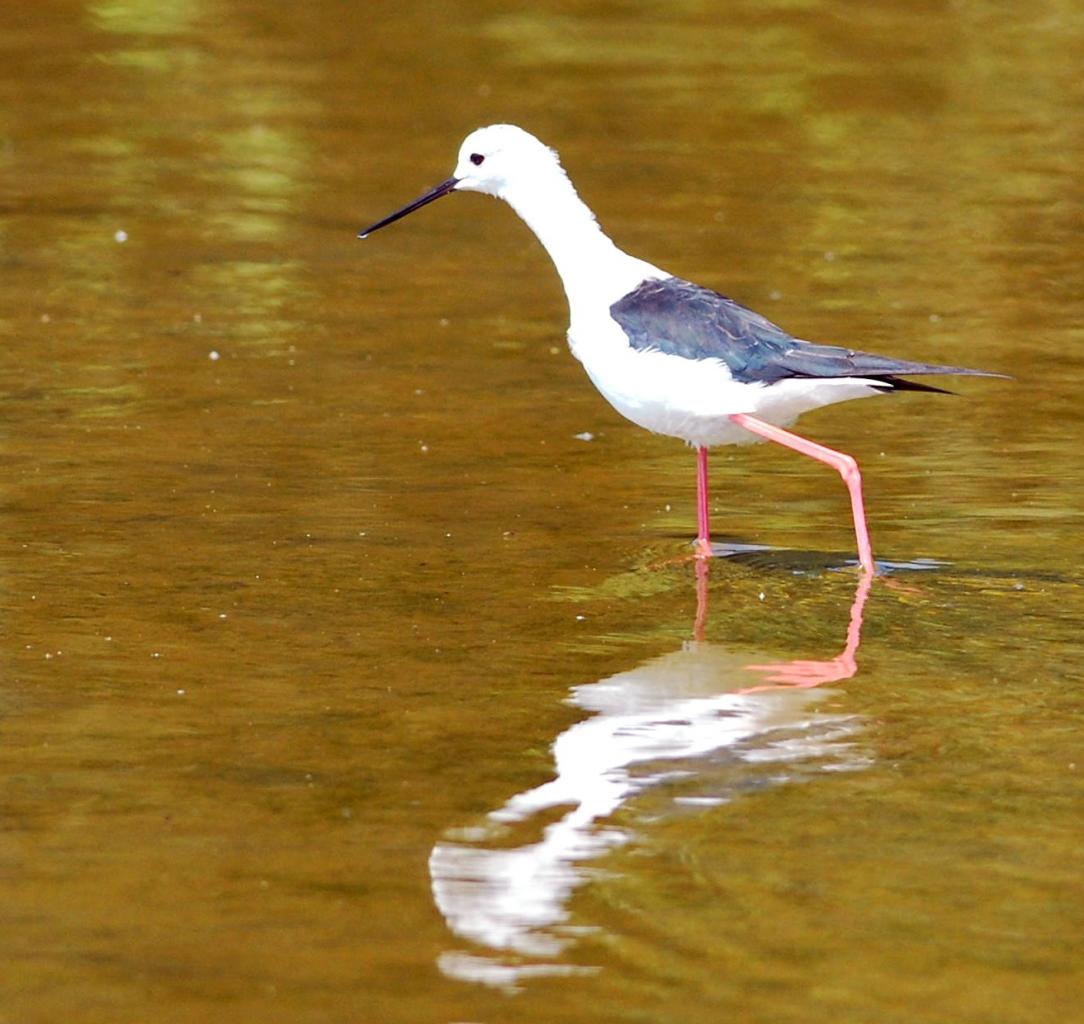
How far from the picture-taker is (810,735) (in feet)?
19.0

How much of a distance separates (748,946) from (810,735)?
1307 mm

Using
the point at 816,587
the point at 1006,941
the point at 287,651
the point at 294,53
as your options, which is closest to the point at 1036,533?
the point at 816,587

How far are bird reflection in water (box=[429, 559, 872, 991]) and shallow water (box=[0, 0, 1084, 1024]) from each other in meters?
0.02

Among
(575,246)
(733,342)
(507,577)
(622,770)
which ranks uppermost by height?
(575,246)

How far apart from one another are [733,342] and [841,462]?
578 mm

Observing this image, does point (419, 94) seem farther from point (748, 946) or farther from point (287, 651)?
point (748, 946)

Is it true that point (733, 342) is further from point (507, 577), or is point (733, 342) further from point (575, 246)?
point (507, 577)

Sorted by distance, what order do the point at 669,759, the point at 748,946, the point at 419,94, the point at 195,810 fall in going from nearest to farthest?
the point at 748,946, the point at 195,810, the point at 669,759, the point at 419,94

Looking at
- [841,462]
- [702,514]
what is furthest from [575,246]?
[841,462]

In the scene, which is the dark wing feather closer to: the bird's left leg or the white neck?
the white neck

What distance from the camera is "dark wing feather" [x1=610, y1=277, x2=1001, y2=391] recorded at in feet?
23.1

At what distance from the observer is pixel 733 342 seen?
7184 millimetres

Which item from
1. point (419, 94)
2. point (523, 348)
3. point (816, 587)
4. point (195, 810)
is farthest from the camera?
point (419, 94)

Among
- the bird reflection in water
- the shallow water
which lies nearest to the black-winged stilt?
the shallow water
